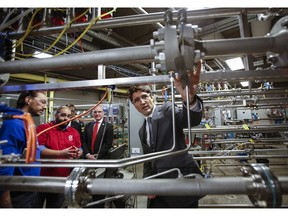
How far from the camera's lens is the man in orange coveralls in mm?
1643

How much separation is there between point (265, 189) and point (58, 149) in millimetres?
1858

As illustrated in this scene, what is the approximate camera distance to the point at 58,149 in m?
1.84

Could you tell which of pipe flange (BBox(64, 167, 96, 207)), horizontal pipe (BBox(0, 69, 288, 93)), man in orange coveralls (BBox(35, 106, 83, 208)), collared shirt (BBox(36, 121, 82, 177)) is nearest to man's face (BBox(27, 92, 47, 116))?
man in orange coveralls (BBox(35, 106, 83, 208))

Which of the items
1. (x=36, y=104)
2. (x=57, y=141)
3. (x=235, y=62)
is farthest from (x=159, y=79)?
(x=235, y=62)

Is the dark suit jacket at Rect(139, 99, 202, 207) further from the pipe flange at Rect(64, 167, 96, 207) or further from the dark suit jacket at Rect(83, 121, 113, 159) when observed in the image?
the dark suit jacket at Rect(83, 121, 113, 159)

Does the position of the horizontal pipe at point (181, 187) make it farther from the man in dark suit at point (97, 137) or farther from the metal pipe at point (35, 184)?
the man in dark suit at point (97, 137)

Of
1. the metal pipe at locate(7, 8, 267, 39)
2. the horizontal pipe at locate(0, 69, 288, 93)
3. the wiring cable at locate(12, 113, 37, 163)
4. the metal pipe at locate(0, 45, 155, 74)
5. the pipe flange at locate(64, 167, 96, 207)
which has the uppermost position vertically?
the metal pipe at locate(7, 8, 267, 39)

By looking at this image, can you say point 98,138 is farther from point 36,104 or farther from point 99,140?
point 36,104

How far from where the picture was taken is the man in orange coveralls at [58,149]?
1.64 metres

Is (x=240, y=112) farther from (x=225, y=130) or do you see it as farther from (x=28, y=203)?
(x=28, y=203)

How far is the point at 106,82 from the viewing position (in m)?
1.02

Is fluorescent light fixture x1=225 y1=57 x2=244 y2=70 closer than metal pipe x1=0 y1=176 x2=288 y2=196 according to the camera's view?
No

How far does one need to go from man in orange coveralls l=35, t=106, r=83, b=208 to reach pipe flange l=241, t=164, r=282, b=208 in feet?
4.96
